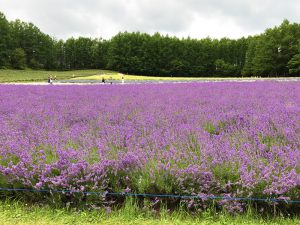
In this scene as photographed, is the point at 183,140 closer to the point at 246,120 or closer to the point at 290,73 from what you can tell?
the point at 246,120

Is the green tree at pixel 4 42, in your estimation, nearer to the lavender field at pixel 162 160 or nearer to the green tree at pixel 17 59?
the green tree at pixel 17 59

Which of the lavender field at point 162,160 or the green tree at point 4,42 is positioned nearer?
the lavender field at point 162,160

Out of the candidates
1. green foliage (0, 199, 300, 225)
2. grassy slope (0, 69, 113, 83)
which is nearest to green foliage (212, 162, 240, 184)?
green foliage (0, 199, 300, 225)

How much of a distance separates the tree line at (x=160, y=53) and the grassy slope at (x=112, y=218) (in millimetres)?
69907

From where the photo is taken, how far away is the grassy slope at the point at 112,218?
118 inches

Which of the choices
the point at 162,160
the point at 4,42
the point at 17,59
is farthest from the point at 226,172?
the point at 4,42

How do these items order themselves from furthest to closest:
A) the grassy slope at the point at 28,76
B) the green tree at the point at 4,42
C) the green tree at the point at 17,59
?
1. the green tree at the point at 17,59
2. the green tree at the point at 4,42
3. the grassy slope at the point at 28,76

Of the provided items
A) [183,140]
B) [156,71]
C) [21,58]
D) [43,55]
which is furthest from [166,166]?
[43,55]

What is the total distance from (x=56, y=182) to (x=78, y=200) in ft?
1.13

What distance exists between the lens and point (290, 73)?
6347 centimetres

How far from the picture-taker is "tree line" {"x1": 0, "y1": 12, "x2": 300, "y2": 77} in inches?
2667

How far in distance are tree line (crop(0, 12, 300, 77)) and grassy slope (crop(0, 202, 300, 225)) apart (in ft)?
229

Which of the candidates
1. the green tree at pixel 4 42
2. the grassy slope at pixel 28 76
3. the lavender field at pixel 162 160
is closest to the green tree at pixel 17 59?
the green tree at pixel 4 42

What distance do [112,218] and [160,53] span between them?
79.8 m
